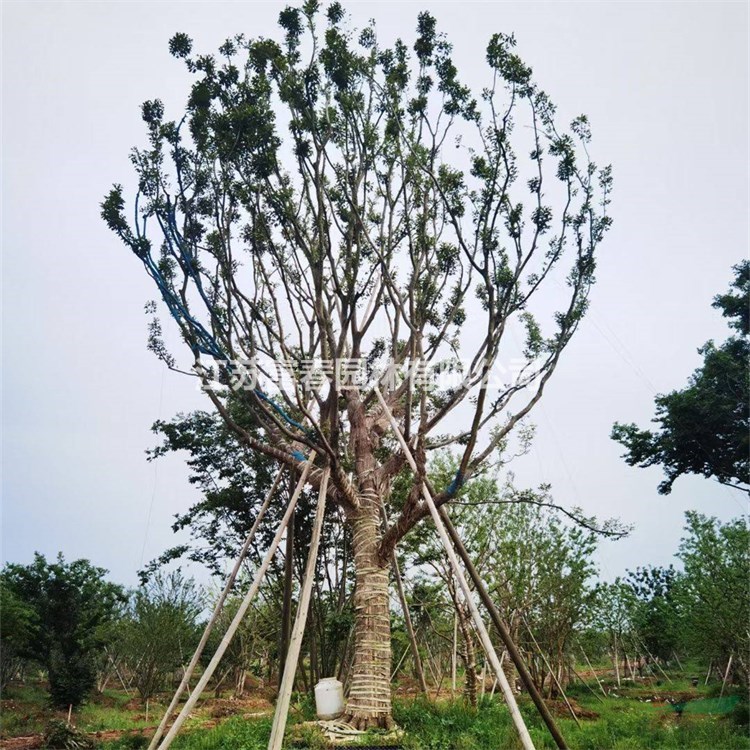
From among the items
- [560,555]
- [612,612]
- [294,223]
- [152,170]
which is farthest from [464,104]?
[612,612]

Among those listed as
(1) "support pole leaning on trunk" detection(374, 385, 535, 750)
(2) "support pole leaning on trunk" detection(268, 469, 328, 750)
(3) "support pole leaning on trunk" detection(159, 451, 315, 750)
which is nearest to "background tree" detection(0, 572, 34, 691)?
(3) "support pole leaning on trunk" detection(159, 451, 315, 750)

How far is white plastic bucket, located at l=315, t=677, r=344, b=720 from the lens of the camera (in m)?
7.79

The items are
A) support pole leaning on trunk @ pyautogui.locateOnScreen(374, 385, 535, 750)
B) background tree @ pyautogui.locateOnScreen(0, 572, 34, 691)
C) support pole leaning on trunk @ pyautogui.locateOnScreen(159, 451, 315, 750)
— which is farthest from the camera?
background tree @ pyautogui.locateOnScreen(0, 572, 34, 691)

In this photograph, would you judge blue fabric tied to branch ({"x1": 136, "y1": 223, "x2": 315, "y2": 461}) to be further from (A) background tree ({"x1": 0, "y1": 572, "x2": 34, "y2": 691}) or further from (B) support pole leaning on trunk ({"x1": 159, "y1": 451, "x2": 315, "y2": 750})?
(A) background tree ({"x1": 0, "y1": 572, "x2": 34, "y2": 691})

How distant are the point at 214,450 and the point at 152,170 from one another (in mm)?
6838

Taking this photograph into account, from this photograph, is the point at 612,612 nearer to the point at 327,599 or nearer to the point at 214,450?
the point at 327,599

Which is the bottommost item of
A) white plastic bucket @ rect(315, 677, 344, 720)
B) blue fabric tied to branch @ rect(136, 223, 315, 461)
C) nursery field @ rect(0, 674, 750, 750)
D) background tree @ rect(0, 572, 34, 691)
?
nursery field @ rect(0, 674, 750, 750)

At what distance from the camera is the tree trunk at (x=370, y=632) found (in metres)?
7.54

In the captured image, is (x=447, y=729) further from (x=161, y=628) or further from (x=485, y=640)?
(x=161, y=628)

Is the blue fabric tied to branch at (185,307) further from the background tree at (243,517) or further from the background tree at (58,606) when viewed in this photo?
the background tree at (58,606)

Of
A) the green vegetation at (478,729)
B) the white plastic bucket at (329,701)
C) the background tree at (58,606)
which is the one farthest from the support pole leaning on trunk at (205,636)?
the background tree at (58,606)

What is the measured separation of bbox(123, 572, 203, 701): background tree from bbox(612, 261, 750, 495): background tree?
1307cm

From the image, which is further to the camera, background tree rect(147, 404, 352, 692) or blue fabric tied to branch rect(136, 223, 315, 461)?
background tree rect(147, 404, 352, 692)

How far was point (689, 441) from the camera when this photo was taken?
12969 mm
